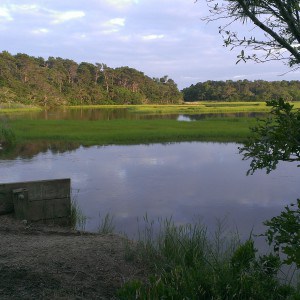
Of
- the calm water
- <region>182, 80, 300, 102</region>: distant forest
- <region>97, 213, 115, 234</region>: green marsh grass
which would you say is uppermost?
<region>182, 80, 300, 102</region>: distant forest

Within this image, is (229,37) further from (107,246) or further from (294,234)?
(107,246)

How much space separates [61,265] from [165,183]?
26.8ft

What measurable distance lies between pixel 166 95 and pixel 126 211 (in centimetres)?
9112

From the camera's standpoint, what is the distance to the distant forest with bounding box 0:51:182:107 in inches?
2697

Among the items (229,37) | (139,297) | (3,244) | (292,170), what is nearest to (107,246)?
(3,244)

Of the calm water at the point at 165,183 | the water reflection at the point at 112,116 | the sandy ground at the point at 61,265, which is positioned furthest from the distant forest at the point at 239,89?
the sandy ground at the point at 61,265

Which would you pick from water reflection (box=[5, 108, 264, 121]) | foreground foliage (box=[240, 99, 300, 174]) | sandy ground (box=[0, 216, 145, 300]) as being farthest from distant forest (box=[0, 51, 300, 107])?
foreground foliage (box=[240, 99, 300, 174])

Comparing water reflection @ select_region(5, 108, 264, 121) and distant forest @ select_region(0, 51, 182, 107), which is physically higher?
distant forest @ select_region(0, 51, 182, 107)

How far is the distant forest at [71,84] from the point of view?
68.5 metres

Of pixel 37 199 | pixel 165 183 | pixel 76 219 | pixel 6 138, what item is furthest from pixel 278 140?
pixel 6 138

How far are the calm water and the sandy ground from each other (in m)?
1.86

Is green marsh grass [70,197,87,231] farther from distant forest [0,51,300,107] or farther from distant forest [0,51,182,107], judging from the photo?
distant forest [0,51,300,107]

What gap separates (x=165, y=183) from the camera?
13047 millimetres

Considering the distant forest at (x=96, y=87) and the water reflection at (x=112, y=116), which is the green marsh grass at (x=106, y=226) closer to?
the water reflection at (x=112, y=116)
